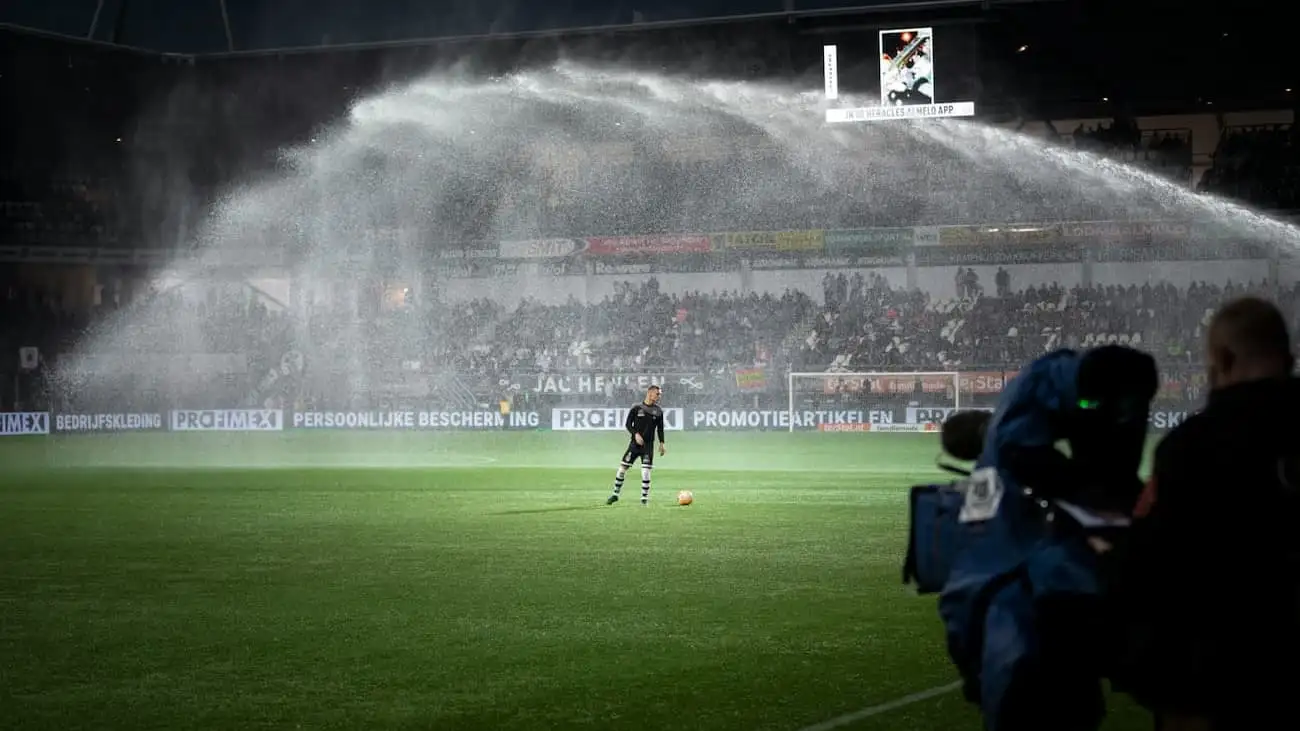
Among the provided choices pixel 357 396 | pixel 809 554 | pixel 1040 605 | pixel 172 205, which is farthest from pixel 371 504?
pixel 172 205

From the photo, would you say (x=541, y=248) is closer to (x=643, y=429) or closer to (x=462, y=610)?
(x=643, y=429)

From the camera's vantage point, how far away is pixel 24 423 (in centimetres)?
4644

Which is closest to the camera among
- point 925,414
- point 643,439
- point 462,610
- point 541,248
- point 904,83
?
point 462,610

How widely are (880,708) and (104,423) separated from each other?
42185 millimetres

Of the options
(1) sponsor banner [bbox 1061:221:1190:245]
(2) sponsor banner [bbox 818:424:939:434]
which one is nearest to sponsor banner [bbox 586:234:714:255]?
(2) sponsor banner [bbox 818:424:939:434]

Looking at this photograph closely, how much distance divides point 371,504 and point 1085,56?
2908 centimetres

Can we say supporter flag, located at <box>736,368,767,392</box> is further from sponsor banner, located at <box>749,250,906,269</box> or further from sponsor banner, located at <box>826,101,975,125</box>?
sponsor banner, located at <box>826,101,975,125</box>

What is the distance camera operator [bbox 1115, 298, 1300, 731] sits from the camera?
12.0 ft

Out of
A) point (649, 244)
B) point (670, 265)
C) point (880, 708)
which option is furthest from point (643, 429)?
point (670, 265)

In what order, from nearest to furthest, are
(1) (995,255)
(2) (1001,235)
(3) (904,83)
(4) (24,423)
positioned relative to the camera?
(3) (904,83) < (2) (1001,235) < (1) (995,255) < (4) (24,423)

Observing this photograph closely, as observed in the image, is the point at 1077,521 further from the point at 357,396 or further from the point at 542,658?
the point at 357,396

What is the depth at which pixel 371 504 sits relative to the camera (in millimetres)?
22625

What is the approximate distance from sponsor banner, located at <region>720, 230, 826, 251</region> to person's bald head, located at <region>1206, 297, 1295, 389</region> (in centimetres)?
4175

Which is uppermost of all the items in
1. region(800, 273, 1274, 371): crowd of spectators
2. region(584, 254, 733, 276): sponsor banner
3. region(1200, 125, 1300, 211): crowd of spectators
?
region(1200, 125, 1300, 211): crowd of spectators
